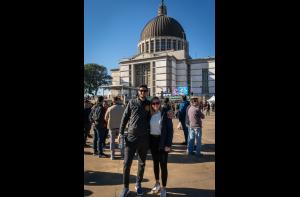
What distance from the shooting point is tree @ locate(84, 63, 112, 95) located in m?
85.8

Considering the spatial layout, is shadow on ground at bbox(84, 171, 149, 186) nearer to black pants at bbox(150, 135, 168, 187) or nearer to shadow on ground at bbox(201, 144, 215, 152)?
black pants at bbox(150, 135, 168, 187)

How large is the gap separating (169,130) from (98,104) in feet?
14.7

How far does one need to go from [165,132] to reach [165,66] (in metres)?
68.5

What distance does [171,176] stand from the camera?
618 centimetres

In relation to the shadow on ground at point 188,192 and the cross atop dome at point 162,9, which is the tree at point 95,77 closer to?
the cross atop dome at point 162,9

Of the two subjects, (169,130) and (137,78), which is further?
(137,78)

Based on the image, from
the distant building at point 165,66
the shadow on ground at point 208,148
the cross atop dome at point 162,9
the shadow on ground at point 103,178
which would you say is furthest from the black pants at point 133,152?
the cross atop dome at point 162,9

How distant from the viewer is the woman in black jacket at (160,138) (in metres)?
4.82

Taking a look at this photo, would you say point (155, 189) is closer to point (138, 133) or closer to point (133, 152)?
→ point (133, 152)

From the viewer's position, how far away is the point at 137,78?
260 feet

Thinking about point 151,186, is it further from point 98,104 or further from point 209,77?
point 209,77
